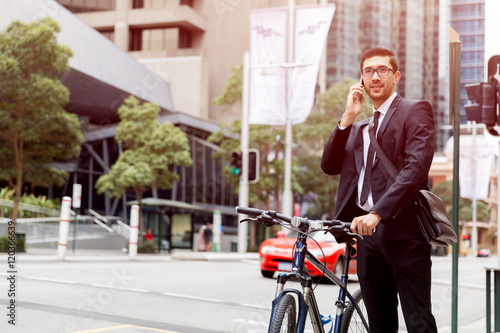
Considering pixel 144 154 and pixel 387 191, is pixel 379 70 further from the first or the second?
pixel 144 154

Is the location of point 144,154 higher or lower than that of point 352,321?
higher

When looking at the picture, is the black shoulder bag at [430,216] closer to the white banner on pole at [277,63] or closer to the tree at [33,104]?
the white banner on pole at [277,63]

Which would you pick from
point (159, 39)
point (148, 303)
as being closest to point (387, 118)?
point (148, 303)

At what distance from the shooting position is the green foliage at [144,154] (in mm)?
31016

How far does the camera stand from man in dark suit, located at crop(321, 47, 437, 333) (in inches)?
128

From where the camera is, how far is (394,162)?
3.41m

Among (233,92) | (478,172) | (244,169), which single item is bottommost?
(244,169)

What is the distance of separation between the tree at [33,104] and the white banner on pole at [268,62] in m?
6.78

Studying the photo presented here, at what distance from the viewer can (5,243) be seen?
19.3m

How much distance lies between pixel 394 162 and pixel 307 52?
19.8 metres

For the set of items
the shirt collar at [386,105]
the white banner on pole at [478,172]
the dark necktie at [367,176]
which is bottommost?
the dark necktie at [367,176]

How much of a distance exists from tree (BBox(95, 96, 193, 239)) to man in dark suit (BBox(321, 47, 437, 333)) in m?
27.6

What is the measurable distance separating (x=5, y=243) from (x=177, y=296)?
11610 mm

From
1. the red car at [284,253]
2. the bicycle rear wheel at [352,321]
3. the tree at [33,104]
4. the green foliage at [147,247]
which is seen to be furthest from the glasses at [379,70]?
the green foliage at [147,247]
